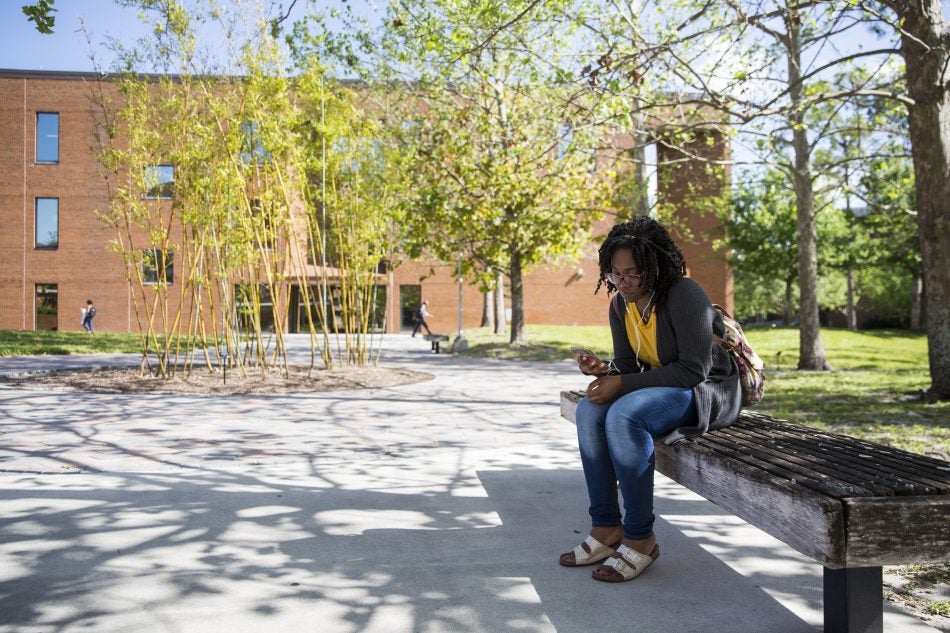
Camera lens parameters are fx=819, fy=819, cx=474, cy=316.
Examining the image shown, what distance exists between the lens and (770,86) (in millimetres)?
12344

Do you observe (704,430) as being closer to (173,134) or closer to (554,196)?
(173,134)

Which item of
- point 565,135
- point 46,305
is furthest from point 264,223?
point 46,305

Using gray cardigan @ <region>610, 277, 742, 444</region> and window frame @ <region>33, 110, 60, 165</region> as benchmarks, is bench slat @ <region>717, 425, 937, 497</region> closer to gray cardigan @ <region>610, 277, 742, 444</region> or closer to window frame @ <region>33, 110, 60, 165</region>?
gray cardigan @ <region>610, 277, 742, 444</region>

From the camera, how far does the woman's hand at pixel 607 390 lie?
370 centimetres

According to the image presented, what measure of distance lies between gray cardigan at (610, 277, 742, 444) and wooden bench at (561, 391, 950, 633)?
30cm

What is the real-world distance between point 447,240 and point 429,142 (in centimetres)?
237

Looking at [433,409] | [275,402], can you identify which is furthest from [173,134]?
[433,409]

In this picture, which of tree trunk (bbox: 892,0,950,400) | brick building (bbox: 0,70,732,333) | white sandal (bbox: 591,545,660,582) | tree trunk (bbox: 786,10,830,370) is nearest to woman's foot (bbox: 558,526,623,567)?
white sandal (bbox: 591,545,660,582)

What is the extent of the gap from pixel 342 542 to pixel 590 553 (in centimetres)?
124

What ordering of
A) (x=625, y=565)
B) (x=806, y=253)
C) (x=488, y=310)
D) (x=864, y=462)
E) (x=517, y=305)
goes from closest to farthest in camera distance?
(x=864, y=462)
(x=625, y=565)
(x=806, y=253)
(x=517, y=305)
(x=488, y=310)

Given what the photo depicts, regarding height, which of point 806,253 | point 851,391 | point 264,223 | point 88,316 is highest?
point 264,223

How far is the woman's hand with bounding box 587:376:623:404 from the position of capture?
370 centimetres

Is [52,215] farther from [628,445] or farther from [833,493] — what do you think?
[833,493]

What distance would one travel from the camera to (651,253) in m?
3.72
